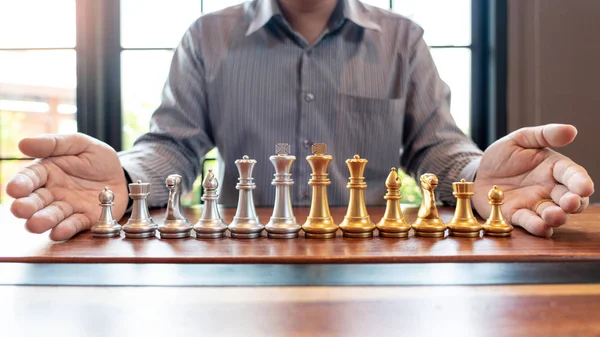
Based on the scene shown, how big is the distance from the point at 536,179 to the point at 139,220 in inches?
24.5

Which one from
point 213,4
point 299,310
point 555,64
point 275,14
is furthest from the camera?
point 213,4

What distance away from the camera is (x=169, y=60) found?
225 centimetres

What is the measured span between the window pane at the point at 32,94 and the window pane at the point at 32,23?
40 mm

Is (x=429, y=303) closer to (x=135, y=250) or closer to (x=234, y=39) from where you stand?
(x=135, y=250)

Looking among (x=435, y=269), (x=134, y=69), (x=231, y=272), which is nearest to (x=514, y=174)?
(x=435, y=269)

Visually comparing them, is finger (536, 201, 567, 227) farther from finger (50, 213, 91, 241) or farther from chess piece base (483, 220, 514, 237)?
finger (50, 213, 91, 241)

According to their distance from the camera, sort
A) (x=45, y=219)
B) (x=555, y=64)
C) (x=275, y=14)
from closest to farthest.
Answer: (x=45, y=219), (x=275, y=14), (x=555, y=64)

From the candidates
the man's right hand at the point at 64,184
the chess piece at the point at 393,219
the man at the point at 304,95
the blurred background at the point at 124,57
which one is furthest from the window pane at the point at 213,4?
the chess piece at the point at 393,219

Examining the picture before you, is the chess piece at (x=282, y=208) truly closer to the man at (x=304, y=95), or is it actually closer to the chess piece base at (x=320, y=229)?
the chess piece base at (x=320, y=229)

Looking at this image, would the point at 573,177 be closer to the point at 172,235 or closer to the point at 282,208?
the point at 282,208

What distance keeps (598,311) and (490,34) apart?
1772 mm

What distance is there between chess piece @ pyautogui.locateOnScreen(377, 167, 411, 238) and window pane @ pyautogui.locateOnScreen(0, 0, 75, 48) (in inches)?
72.4

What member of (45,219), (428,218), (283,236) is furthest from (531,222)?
(45,219)

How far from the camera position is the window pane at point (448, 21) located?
7.45ft
